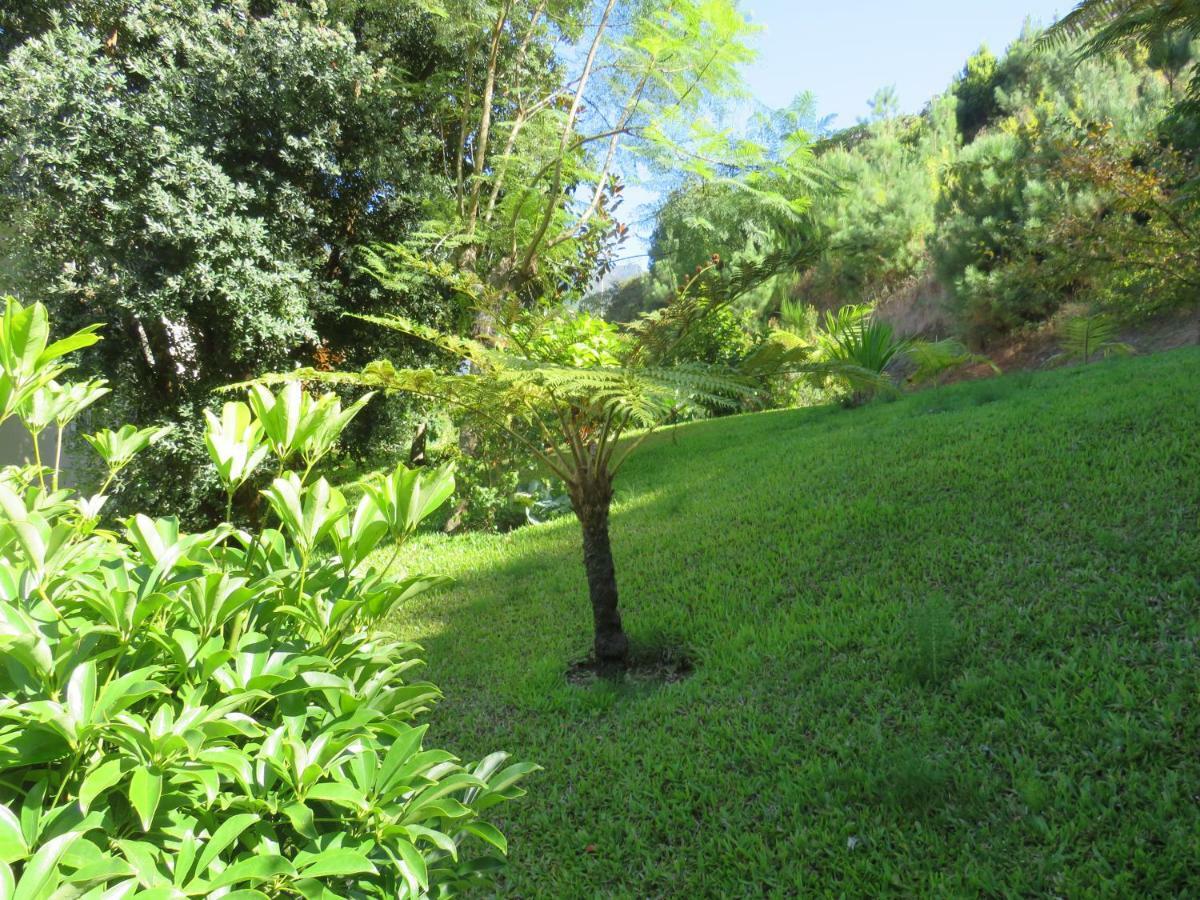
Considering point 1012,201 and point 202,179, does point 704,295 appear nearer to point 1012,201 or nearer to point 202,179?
point 202,179

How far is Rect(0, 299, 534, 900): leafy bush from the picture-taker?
0.63 m

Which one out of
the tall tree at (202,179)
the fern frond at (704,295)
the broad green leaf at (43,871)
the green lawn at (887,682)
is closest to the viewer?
the broad green leaf at (43,871)

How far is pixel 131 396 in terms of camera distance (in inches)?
216

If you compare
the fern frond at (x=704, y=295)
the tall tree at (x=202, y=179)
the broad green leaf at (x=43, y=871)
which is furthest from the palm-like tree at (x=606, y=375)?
the tall tree at (x=202, y=179)

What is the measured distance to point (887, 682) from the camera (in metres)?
2.22

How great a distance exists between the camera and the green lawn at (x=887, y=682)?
1640 millimetres

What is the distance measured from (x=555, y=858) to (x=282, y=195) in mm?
5268

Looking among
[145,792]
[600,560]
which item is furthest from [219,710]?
[600,560]

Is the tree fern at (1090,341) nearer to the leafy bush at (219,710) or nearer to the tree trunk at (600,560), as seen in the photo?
the tree trunk at (600,560)

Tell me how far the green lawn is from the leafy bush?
3.78 feet

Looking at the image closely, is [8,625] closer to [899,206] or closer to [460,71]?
[460,71]

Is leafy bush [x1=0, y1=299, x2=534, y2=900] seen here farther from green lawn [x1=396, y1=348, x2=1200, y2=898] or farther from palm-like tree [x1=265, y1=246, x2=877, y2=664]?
palm-like tree [x1=265, y1=246, x2=877, y2=664]

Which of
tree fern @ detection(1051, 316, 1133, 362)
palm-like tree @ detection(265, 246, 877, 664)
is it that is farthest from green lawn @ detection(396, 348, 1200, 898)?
tree fern @ detection(1051, 316, 1133, 362)

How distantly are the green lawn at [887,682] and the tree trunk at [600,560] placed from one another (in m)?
0.18
